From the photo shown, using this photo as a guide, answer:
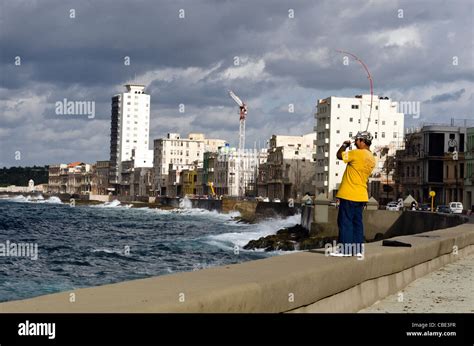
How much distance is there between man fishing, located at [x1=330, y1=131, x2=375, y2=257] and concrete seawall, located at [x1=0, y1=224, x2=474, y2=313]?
1.14ft

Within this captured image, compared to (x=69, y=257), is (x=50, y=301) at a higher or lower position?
higher

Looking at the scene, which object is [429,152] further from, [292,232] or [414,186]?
[292,232]

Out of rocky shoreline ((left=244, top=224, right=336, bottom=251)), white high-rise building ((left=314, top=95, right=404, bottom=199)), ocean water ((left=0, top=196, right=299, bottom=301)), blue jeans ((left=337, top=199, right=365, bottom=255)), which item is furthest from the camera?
white high-rise building ((left=314, top=95, right=404, bottom=199))

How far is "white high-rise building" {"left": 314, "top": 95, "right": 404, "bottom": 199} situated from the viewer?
137375 mm

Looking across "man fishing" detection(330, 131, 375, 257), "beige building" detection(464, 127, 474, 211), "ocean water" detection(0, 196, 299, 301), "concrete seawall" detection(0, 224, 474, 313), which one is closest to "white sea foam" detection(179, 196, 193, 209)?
"beige building" detection(464, 127, 474, 211)

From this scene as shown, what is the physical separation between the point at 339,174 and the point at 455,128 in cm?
3181

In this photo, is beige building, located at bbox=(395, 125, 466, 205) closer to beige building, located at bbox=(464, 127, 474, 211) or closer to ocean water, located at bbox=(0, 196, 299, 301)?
beige building, located at bbox=(464, 127, 474, 211)

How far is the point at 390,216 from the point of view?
5609cm

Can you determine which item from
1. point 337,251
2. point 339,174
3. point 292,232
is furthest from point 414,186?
point 337,251

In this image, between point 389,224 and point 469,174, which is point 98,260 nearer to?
point 389,224

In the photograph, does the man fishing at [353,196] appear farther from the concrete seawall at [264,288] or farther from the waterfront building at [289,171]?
the waterfront building at [289,171]

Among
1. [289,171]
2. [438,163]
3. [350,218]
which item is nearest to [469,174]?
[438,163]

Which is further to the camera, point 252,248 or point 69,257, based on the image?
point 252,248

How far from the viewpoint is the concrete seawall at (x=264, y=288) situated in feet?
20.9
